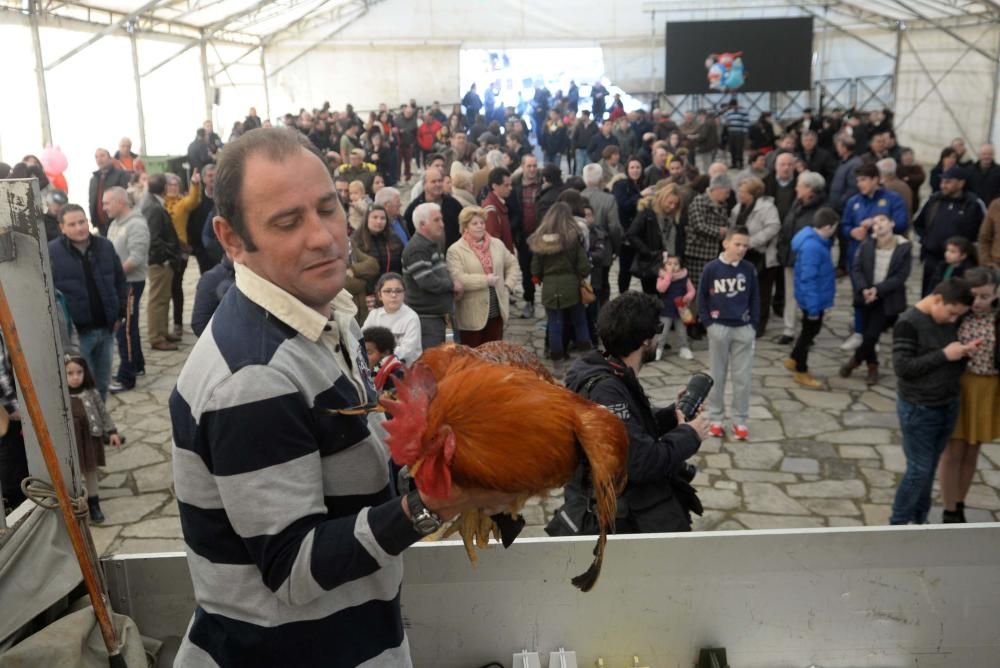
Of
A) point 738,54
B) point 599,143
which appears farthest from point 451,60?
point 599,143

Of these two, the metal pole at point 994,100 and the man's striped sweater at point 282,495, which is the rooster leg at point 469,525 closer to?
the man's striped sweater at point 282,495

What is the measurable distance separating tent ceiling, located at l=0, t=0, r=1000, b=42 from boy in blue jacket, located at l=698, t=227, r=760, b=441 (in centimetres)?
1277

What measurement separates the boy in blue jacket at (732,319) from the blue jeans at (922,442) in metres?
1.65

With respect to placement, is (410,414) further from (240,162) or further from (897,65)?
(897,65)

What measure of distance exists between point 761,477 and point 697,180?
431cm

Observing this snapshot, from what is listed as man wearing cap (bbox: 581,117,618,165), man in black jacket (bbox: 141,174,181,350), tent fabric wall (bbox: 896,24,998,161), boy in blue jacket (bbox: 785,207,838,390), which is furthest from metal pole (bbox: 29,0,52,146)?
tent fabric wall (bbox: 896,24,998,161)

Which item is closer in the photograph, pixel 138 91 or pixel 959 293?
pixel 959 293

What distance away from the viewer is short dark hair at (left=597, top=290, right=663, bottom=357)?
11.8ft

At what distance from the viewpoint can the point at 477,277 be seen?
709 centimetres

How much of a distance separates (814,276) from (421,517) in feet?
23.1

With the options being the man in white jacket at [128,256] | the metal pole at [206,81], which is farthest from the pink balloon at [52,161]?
the metal pole at [206,81]

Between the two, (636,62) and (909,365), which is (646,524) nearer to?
(909,365)

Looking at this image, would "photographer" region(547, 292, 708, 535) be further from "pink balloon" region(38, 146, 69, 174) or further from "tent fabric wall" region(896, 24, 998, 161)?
"tent fabric wall" region(896, 24, 998, 161)

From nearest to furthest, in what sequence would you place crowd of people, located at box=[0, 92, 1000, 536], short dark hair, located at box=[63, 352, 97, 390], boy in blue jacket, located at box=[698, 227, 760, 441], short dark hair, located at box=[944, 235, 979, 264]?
crowd of people, located at box=[0, 92, 1000, 536] → short dark hair, located at box=[63, 352, 97, 390] → boy in blue jacket, located at box=[698, 227, 760, 441] → short dark hair, located at box=[944, 235, 979, 264]
